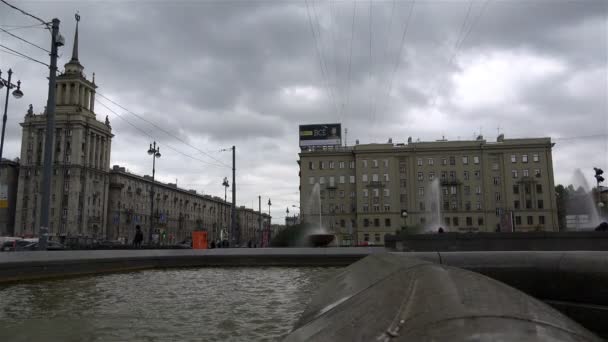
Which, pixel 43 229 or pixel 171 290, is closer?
pixel 171 290

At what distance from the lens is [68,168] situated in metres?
94.9

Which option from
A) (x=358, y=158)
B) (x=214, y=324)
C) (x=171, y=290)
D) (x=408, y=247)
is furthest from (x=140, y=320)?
(x=358, y=158)

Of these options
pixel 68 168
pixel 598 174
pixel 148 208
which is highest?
pixel 68 168

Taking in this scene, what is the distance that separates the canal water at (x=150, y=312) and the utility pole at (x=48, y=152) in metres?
2.72

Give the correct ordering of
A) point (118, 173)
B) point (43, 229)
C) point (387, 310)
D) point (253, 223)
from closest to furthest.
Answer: point (387, 310) < point (43, 229) < point (118, 173) < point (253, 223)

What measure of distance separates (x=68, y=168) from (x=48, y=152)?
8981cm

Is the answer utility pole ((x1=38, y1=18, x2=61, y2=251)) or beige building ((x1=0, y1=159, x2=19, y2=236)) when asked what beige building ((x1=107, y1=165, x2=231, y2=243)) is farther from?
utility pole ((x1=38, y1=18, x2=61, y2=251))

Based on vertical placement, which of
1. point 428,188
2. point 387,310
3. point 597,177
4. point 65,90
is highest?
point 65,90

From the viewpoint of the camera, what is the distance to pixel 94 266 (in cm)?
1759

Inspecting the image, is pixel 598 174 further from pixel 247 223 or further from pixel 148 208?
pixel 247 223

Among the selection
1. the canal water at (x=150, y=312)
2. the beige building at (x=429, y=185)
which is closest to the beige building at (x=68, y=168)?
the beige building at (x=429, y=185)

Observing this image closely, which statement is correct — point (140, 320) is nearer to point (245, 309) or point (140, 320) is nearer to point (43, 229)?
point (245, 309)

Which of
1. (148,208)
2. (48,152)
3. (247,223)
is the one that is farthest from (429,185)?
(247,223)

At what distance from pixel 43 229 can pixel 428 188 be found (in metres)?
78.1
